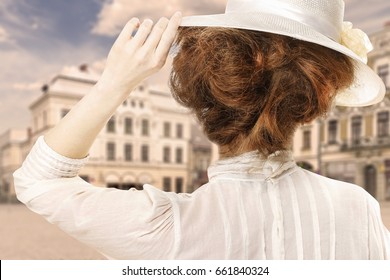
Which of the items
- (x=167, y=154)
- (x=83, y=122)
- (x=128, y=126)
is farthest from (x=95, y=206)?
(x=167, y=154)

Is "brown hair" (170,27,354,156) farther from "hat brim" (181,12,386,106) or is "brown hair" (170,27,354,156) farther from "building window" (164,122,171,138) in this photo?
"building window" (164,122,171,138)

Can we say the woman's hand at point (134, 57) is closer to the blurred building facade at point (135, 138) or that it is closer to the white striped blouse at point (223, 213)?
the white striped blouse at point (223, 213)

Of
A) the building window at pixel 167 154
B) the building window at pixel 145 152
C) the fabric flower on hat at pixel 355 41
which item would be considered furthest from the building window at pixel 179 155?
the fabric flower on hat at pixel 355 41

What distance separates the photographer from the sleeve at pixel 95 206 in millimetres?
367

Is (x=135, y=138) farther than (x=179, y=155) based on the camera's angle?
No

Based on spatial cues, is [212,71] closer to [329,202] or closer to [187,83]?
[187,83]

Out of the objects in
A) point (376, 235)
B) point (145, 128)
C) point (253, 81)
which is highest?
point (145, 128)

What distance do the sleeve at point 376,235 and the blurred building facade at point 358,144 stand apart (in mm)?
4698

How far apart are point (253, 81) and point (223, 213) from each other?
0.09m

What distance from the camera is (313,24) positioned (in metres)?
0.44

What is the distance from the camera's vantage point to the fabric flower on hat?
1.63 feet

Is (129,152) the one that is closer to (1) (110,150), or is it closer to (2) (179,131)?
(1) (110,150)

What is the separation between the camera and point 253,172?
416 mm

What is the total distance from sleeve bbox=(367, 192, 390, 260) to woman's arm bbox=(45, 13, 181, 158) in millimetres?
192
